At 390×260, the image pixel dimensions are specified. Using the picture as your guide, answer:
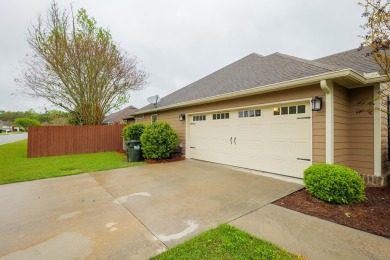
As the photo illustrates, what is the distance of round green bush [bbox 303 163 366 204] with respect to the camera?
340cm

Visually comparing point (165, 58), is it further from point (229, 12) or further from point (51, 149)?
point (51, 149)

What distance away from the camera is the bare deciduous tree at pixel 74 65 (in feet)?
37.3

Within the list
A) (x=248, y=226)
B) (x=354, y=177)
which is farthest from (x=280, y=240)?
(x=354, y=177)

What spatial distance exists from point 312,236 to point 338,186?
57.2 inches

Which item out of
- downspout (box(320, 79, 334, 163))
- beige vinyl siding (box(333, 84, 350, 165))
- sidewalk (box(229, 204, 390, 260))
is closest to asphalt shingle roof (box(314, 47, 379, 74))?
beige vinyl siding (box(333, 84, 350, 165))

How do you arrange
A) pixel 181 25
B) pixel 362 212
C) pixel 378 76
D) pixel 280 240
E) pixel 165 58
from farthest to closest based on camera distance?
1. pixel 165 58
2. pixel 181 25
3. pixel 378 76
4. pixel 362 212
5. pixel 280 240

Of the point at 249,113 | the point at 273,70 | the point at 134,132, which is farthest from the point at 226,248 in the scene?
the point at 134,132

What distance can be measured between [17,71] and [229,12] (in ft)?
43.5

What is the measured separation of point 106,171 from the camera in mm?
6492

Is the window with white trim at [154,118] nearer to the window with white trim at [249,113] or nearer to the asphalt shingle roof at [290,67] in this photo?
the asphalt shingle roof at [290,67]

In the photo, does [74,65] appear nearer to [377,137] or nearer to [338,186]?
[338,186]

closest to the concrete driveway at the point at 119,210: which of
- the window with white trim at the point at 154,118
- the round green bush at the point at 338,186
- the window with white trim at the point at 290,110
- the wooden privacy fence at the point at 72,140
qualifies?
the round green bush at the point at 338,186

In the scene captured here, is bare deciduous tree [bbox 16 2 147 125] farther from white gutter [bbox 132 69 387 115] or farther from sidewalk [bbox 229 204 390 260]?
sidewalk [bbox 229 204 390 260]

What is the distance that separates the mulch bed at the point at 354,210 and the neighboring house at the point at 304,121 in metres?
1.05
